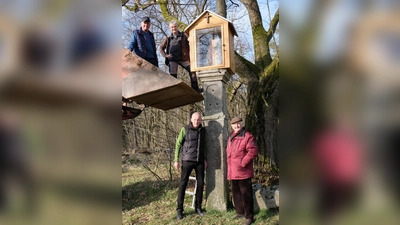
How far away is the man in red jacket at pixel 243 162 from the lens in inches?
180

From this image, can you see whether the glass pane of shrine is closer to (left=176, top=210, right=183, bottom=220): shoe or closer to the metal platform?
the metal platform

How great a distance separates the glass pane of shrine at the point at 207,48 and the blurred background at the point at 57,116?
4500mm

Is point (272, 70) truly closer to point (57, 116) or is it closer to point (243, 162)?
point (243, 162)

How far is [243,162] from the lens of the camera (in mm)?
4551

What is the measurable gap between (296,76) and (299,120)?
0.30 ft

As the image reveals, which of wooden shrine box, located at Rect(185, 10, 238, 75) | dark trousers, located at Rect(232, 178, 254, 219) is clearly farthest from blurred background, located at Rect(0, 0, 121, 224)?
wooden shrine box, located at Rect(185, 10, 238, 75)

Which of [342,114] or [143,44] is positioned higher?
[143,44]

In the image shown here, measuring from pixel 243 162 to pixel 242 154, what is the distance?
0.43ft

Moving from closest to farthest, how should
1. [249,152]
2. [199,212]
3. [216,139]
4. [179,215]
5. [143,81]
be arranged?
[143,81], [249,152], [179,215], [199,212], [216,139]

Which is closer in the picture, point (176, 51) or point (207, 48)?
point (207, 48)

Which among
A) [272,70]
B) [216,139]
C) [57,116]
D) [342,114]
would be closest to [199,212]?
[216,139]

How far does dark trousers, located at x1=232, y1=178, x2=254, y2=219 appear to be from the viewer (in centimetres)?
462

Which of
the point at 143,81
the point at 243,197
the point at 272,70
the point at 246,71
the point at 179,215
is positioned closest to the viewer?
the point at 143,81

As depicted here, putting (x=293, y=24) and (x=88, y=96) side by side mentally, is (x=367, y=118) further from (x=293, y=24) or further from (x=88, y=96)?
(x=88, y=96)
